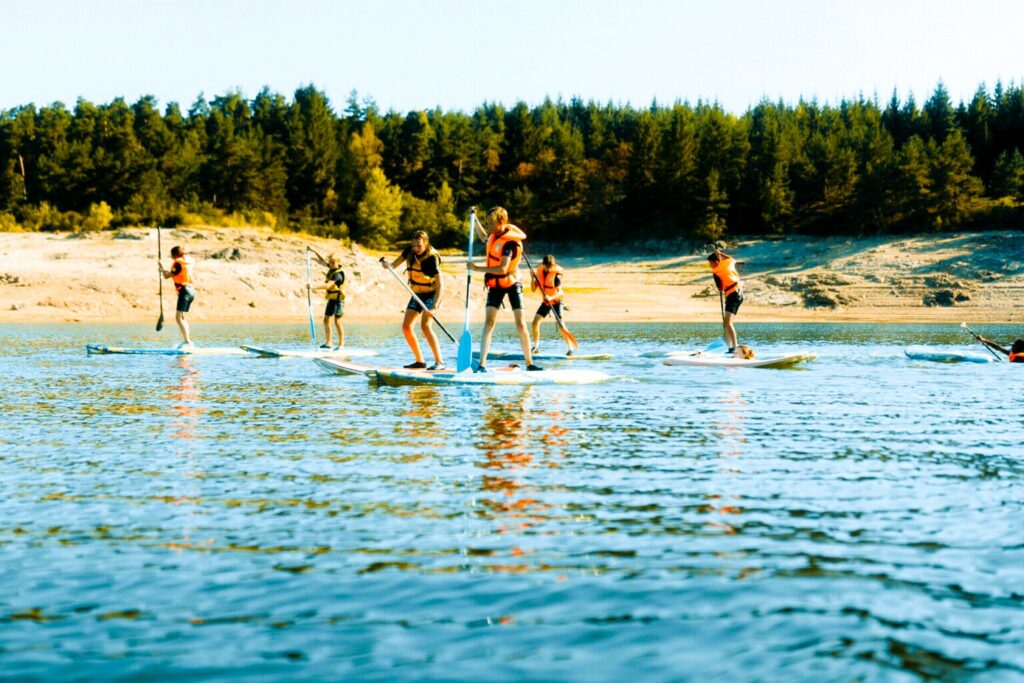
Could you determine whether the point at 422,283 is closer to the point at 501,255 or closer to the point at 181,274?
the point at 501,255

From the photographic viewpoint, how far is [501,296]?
17531mm

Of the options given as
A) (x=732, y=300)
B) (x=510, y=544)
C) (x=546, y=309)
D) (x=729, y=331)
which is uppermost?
(x=732, y=300)

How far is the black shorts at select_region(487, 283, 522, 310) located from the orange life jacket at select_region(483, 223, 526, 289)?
67 millimetres

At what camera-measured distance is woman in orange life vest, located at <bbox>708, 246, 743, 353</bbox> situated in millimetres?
22078

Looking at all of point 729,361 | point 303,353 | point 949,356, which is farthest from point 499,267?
point 949,356

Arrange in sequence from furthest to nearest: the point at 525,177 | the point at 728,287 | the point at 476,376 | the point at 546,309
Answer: the point at 525,177 → the point at 546,309 → the point at 728,287 → the point at 476,376

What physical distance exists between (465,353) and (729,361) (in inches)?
258

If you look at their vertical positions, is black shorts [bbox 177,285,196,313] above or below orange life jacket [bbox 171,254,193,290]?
below

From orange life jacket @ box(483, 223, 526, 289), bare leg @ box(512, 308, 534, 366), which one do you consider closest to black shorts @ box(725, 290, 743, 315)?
bare leg @ box(512, 308, 534, 366)

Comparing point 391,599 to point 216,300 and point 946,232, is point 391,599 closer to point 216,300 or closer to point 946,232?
point 216,300

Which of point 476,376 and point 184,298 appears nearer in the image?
point 476,376

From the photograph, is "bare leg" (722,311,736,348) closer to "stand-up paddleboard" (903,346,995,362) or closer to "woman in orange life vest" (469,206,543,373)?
"stand-up paddleboard" (903,346,995,362)

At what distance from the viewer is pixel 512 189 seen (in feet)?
321

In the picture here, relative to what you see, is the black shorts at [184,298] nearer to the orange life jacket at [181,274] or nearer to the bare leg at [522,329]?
the orange life jacket at [181,274]
